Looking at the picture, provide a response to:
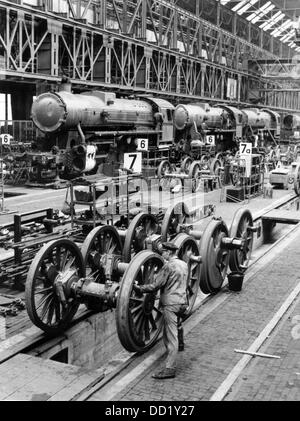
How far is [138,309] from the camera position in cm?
688

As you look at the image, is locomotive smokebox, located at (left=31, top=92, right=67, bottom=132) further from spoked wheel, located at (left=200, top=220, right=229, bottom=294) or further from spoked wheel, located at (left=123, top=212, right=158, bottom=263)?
spoked wheel, located at (left=200, top=220, right=229, bottom=294)

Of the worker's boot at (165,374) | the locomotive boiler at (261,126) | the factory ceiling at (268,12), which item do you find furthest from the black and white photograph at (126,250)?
the factory ceiling at (268,12)

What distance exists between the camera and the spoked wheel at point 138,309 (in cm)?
656

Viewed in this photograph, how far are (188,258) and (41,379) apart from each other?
3.06m

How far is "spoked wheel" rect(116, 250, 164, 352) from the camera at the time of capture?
6559 mm

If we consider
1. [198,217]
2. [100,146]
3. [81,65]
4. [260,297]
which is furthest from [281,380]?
[81,65]

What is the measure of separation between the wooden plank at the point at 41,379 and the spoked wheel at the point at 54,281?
27.1 inches

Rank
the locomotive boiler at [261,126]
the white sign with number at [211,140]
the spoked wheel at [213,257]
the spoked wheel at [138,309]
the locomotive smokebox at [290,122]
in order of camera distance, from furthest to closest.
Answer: the locomotive smokebox at [290,122], the locomotive boiler at [261,126], the white sign with number at [211,140], the spoked wheel at [213,257], the spoked wheel at [138,309]

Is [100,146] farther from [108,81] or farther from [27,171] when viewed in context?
[108,81]

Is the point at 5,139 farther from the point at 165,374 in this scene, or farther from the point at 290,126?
the point at 290,126

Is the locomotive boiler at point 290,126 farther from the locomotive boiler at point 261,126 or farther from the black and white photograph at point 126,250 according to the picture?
the black and white photograph at point 126,250

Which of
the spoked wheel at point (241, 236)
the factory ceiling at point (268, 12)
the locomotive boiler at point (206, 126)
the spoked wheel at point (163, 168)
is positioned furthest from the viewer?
the factory ceiling at point (268, 12)

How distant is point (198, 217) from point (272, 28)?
47.9 m

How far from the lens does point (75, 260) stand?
807 centimetres
